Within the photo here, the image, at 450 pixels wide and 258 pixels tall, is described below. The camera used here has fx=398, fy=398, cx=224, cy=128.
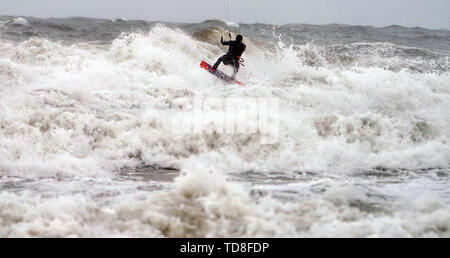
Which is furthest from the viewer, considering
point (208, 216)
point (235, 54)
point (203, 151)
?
point (235, 54)

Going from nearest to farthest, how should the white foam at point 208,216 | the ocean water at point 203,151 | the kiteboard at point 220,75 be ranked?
the white foam at point 208,216
the ocean water at point 203,151
the kiteboard at point 220,75

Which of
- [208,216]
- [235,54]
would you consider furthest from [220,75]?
[208,216]

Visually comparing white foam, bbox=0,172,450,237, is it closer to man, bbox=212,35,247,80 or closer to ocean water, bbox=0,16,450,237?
ocean water, bbox=0,16,450,237

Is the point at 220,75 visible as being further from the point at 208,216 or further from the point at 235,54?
the point at 208,216

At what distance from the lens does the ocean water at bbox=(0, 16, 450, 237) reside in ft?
12.5

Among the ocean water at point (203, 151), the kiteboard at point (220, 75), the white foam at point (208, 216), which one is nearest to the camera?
the white foam at point (208, 216)

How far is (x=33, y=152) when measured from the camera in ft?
19.7

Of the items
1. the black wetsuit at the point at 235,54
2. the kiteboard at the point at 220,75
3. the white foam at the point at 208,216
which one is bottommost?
the white foam at the point at 208,216

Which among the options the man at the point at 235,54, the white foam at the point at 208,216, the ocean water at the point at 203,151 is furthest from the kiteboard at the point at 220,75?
the white foam at the point at 208,216

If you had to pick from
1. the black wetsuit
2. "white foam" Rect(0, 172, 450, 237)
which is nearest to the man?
the black wetsuit

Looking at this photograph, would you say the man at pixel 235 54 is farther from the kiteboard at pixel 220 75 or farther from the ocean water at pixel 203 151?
the ocean water at pixel 203 151

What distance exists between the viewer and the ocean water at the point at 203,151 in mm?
3795

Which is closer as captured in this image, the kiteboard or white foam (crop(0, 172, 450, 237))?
white foam (crop(0, 172, 450, 237))

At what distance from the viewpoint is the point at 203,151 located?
6.70 meters
